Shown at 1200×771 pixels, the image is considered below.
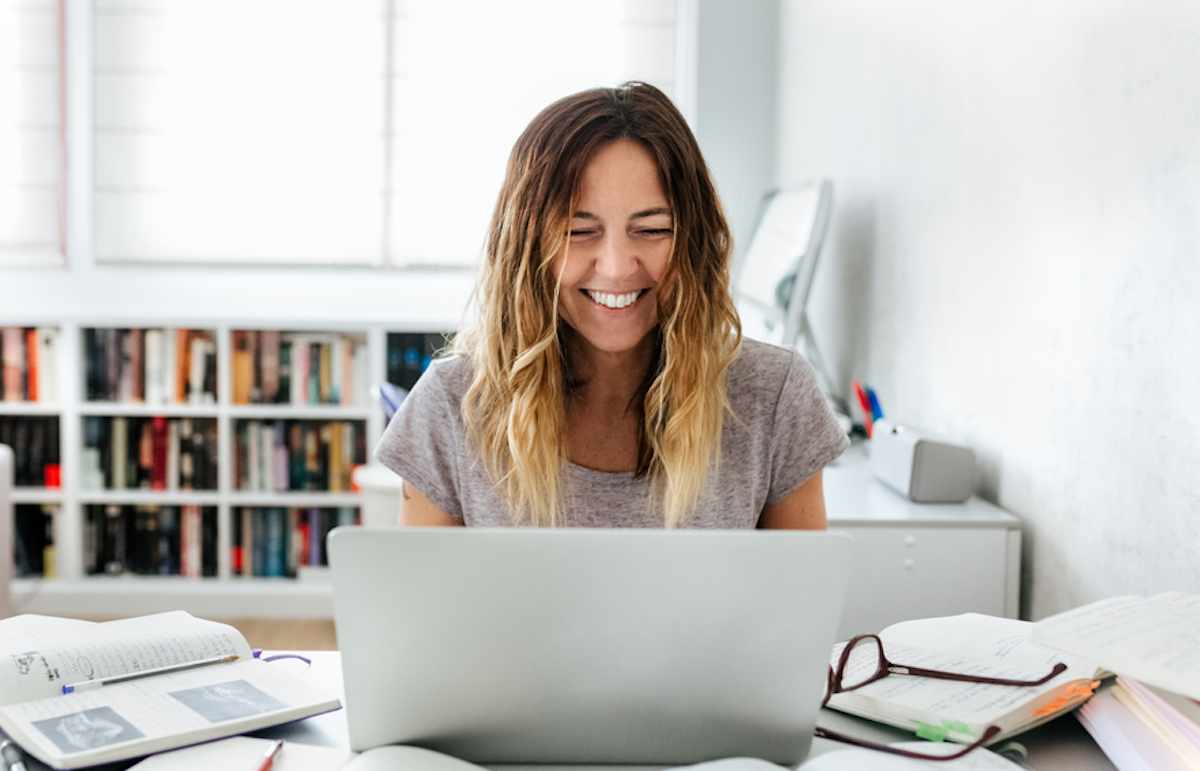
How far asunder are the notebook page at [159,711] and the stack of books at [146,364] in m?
2.83

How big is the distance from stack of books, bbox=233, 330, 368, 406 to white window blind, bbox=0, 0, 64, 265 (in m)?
0.90

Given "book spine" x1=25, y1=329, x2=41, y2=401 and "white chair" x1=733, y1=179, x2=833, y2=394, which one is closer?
"white chair" x1=733, y1=179, x2=833, y2=394

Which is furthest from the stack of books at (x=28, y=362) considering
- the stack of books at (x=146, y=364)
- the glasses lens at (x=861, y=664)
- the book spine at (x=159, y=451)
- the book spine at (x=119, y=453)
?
the glasses lens at (x=861, y=664)

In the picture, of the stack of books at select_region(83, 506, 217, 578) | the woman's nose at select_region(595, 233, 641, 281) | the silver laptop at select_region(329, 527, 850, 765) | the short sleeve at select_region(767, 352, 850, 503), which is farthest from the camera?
the stack of books at select_region(83, 506, 217, 578)

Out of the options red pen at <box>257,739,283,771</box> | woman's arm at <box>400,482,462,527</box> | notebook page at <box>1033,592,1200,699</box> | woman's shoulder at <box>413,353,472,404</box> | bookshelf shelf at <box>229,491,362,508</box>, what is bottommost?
bookshelf shelf at <box>229,491,362,508</box>

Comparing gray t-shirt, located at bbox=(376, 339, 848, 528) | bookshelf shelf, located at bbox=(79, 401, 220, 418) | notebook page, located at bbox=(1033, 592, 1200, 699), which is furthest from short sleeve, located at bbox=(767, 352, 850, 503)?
bookshelf shelf, located at bbox=(79, 401, 220, 418)

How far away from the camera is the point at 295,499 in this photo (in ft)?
12.5

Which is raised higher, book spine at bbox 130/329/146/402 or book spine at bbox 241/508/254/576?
book spine at bbox 130/329/146/402

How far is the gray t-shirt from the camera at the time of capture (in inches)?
58.2

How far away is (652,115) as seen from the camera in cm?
144

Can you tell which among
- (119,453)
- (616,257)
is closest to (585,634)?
(616,257)

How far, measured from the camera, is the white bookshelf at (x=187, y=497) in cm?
375

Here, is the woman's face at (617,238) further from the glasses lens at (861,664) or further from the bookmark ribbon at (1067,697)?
the bookmark ribbon at (1067,697)

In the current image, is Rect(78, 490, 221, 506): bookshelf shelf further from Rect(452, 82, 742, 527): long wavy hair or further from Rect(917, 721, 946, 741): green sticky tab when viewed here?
Rect(917, 721, 946, 741): green sticky tab
